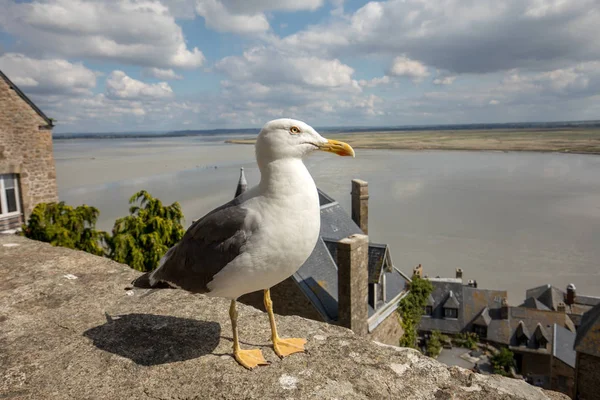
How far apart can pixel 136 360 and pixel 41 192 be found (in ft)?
40.6

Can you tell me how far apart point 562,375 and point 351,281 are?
60.6ft

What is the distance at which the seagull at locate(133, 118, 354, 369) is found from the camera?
247 centimetres

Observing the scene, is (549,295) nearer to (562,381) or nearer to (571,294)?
(571,294)

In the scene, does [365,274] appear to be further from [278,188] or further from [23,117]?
[23,117]

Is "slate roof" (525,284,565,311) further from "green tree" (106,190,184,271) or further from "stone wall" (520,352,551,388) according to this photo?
"green tree" (106,190,184,271)

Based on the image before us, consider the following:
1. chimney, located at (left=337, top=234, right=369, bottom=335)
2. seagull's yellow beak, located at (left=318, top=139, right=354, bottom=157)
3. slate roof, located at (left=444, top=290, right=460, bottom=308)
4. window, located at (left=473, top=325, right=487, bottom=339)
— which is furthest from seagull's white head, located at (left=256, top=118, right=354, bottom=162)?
window, located at (left=473, top=325, right=487, bottom=339)

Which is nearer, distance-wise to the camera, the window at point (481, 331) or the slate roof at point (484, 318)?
the slate roof at point (484, 318)

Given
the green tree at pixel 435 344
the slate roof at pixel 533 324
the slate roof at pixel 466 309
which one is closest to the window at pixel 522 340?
the slate roof at pixel 533 324

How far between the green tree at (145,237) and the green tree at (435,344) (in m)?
20.4

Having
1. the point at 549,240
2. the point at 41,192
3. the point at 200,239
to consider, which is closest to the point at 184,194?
the point at 41,192

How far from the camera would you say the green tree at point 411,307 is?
13930 mm

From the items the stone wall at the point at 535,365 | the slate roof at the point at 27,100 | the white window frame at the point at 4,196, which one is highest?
the slate roof at the point at 27,100

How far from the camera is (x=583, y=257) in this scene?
108 feet

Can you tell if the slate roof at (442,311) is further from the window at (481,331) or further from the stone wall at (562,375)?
the stone wall at (562,375)
